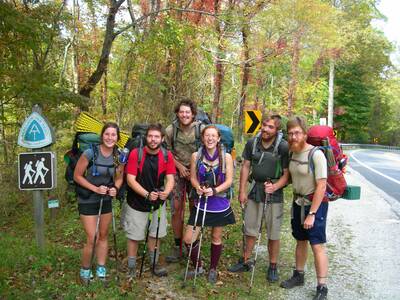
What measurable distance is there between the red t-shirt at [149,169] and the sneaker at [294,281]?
1946 millimetres

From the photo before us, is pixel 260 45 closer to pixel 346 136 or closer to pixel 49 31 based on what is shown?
pixel 49 31

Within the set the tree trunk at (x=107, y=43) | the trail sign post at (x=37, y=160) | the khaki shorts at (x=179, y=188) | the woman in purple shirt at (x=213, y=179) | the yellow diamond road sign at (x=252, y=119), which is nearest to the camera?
the woman in purple shirt at (x=213, y=179)

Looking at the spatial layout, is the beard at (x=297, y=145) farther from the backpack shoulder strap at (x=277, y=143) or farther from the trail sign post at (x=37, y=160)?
the trail sign post at (x=37, y=160)

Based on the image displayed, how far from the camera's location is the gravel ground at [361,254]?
4.83 metres

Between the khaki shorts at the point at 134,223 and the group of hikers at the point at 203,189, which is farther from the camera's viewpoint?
the khaki shorts at the point at 134,223

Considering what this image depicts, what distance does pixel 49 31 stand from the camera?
7348 millimetres

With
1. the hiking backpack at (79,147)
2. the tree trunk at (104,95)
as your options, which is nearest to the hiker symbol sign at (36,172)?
the hiking backpack at (79,147)

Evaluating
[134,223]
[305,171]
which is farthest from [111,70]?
[305,171]

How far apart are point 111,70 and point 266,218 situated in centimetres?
1064

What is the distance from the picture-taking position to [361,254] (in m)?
6.20

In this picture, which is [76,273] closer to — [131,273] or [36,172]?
[131,273]

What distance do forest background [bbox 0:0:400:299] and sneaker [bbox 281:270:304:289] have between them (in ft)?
0.75

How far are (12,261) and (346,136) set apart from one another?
175ft

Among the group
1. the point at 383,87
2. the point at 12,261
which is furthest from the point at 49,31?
the point at 383,87
